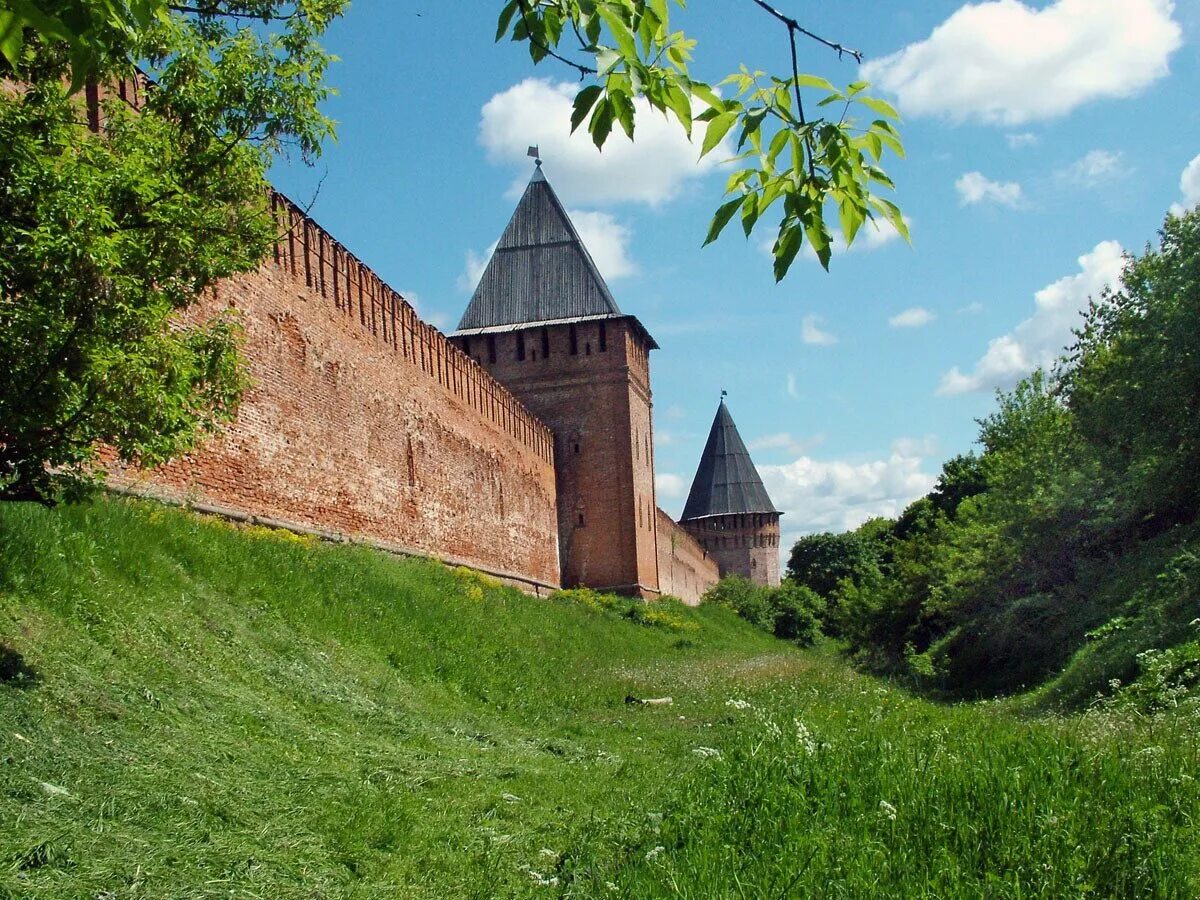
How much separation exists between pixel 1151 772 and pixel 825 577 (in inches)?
2315

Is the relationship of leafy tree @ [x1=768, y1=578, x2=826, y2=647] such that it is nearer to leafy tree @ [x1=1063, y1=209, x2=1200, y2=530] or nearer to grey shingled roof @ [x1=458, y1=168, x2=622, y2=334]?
grey shingled roof @ [x1=458, y1=168, x2=622, y2=334]

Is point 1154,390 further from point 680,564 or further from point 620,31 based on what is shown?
point 680,564

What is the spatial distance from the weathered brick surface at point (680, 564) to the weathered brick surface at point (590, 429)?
3.31m

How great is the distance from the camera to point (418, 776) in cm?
658

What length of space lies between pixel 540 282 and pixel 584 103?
28901 millimetres

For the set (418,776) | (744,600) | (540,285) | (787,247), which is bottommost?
(418,776)

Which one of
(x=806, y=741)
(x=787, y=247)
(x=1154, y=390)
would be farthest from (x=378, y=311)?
(x=787, y=247)

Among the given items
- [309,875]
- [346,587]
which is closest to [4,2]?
[309,875]

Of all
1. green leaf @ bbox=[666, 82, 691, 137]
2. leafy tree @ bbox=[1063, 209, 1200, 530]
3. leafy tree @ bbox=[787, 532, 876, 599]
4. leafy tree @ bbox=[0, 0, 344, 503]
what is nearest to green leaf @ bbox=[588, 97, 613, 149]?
green leaf @ bbox=[666, 82, 691, 137]

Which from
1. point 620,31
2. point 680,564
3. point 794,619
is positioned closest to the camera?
point 620,31

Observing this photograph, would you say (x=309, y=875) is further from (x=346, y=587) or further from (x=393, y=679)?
(x=346, y=587)

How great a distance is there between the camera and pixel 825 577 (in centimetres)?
6272

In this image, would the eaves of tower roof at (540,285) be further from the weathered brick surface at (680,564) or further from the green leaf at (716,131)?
the green leaf at (716,131)

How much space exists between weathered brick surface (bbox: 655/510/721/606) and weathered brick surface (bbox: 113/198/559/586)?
1021cm
